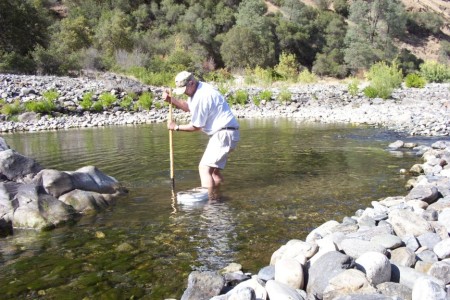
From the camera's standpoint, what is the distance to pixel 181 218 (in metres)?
5.72

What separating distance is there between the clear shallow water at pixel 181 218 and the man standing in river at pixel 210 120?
0.45 m

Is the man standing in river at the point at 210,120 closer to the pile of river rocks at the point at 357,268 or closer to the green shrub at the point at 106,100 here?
the pile of river rocks at the point at 357,268

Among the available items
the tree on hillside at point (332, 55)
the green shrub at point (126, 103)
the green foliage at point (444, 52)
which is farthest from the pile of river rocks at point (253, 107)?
the green foliage at point (444, 52)

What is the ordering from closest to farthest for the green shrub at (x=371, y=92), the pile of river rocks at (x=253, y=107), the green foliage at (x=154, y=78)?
the pile of river rocks at (x=253, y=107), the green shrub at (x=371, y=92), the green foliage at (x=154, y=78)

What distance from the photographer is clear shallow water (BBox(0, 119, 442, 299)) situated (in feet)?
13.3

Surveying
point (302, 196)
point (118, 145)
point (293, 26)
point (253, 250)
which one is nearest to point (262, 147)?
point (118, 145)

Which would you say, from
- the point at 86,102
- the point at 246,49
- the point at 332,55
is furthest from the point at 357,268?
the point at 332,55

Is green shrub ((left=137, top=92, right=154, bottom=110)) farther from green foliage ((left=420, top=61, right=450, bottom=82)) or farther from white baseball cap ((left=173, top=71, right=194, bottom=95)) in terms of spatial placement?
green foliage ((left=420, top=61, right=450, bottom=82))

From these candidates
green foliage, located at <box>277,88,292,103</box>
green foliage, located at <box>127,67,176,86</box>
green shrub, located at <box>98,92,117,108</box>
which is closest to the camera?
green shrub, located at <box>98,92,117,108</box>

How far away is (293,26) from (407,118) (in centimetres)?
3945

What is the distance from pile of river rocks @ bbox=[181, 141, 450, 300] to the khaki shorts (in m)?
2.50

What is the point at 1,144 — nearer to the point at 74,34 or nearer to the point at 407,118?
the point at 407,118

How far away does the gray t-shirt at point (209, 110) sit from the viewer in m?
6.53

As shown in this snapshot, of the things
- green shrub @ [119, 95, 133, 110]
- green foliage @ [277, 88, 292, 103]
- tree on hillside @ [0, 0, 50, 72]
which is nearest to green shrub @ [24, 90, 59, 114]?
green shrub @ [119, 95, 133, 110]
